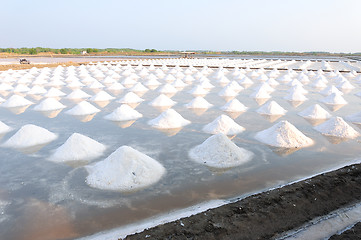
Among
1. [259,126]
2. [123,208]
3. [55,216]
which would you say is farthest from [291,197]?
[259,126]

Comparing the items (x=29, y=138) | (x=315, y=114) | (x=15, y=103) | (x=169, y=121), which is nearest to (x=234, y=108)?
(x=315, y=114)

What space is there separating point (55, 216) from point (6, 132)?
4.21 m

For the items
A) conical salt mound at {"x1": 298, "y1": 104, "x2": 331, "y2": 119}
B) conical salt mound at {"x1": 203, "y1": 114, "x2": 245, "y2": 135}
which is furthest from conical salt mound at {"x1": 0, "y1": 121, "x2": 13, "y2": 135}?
conical salt mound at {"x1": 298, "y1": 104, "x2": 331, "y2": 119}

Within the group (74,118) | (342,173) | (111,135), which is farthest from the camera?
(74,118)

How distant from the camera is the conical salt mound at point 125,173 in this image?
4.04m

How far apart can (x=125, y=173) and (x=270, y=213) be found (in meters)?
2.08

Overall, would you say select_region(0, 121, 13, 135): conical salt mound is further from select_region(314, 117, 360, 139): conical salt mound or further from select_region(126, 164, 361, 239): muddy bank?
select_region(314, 117, 360, 139): conical salt mound

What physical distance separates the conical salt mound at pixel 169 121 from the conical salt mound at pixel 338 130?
125 inches

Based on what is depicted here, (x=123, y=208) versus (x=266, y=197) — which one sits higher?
(x=266, y=197)

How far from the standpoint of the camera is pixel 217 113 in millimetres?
8258

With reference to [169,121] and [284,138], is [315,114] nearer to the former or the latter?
[284,138]

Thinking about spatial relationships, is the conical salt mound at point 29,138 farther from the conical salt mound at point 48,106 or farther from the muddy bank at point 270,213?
the muddy bank at point 270,213

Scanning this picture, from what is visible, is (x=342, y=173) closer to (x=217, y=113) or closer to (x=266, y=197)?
(x=266, y=197)

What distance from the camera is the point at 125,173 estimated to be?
4.15m
